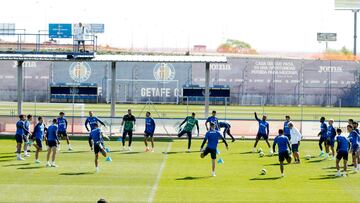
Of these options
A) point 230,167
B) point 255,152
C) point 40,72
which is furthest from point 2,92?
point 230,167

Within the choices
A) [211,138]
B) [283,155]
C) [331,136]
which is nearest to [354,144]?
[283,155]

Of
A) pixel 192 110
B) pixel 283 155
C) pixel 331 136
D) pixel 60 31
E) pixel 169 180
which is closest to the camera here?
pixel 169 180

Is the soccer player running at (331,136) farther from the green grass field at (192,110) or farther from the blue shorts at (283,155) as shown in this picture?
the green grass field at (192,110)

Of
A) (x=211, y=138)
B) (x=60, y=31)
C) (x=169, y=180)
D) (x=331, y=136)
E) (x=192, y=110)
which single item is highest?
(x=60, y=31)

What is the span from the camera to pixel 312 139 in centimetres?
4709

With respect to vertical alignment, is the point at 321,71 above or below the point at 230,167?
above

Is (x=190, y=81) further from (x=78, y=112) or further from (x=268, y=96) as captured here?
(x=78, y=112)

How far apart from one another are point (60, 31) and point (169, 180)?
32.6m

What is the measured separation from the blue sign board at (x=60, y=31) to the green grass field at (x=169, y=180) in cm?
1986

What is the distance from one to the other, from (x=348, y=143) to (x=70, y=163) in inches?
429

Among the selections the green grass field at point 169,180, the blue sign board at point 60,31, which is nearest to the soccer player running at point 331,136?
the green grass field at point 169,180

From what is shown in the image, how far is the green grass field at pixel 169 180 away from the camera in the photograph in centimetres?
2388

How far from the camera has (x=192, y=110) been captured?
78250 millimetres

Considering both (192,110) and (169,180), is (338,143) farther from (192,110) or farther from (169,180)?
(192,110)
